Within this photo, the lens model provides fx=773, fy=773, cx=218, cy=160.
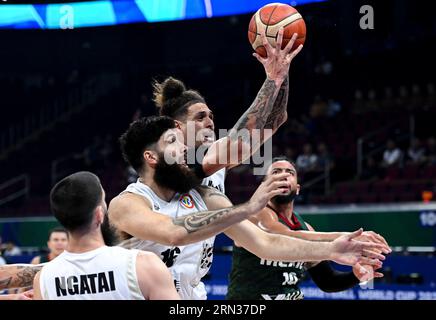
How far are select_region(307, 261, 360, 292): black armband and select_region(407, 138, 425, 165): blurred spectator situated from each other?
8.71 meters

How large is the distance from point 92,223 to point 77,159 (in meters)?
18.3

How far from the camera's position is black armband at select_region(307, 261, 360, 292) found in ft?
19.1

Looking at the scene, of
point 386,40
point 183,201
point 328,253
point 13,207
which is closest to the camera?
point 328,253

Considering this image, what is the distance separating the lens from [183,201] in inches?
174

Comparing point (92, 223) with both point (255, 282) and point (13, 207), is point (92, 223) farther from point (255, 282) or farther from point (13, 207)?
point (13, 207)

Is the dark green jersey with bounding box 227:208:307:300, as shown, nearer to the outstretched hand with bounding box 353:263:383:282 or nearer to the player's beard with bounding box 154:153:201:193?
the outstretched hand with bounding box 353:263:383:282

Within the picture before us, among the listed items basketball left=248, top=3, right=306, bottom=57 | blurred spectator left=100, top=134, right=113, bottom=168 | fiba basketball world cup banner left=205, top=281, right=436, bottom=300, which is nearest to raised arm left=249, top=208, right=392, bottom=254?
basketball left=248, top=3, right=306, bottom=57

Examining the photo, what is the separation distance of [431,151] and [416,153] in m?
0.37

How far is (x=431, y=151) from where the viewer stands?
A: 47.6 feet

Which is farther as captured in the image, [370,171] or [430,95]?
[430,95]

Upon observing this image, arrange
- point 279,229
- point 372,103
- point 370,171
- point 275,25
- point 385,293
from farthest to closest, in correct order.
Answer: point 372,103
point 370,171
point 385,293
point 279,229
point 275,25

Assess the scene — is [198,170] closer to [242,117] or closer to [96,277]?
[242,117]

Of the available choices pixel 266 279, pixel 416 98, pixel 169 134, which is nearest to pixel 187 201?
pixel 169 134
